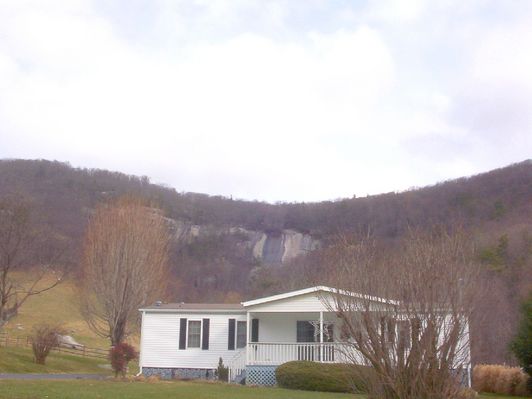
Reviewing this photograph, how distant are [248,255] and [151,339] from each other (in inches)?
3423

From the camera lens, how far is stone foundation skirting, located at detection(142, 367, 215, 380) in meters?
26.9

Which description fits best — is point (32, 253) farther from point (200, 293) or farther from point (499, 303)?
point (200, 293)

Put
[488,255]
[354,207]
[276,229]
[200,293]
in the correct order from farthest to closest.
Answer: [276,229] → [354,207] → [200,293] → [488,255]

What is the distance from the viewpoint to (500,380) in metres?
24.2

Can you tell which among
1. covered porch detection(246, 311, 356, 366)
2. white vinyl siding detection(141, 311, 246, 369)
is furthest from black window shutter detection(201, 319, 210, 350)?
covered porch detection(246, 311, 356, 366)

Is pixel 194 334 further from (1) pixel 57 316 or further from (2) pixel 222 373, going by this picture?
(1) pixel 57 316

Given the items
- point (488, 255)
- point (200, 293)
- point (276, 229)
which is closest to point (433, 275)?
point (488, 255)

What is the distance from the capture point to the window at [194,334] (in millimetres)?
27438

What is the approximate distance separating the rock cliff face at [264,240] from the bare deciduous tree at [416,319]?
312 ft

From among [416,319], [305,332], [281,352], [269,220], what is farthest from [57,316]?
[269,220]

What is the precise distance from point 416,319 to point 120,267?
93.6 ft

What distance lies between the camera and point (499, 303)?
1443 inches

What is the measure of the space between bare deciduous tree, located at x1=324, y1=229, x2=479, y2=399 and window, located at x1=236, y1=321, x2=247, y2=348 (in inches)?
653

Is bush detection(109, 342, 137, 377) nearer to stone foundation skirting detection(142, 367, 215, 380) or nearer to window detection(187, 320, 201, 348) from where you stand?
stone foundation skirting detection(142, 367, 215, 380)
